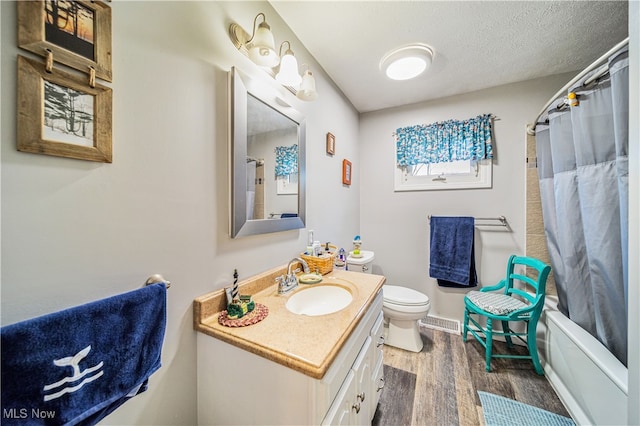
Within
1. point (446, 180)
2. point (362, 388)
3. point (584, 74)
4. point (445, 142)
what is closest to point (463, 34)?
point (584, 74)

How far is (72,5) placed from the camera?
0.57 m

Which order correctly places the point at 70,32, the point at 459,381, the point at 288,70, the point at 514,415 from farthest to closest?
1. the point at 459,381
2. the point at 514,415
3. the point at 288,70
4. the point at 70,32

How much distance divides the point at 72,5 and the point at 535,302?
107 inches

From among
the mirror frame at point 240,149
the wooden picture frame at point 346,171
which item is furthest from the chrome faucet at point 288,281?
the wooden picture frame at point 346,171

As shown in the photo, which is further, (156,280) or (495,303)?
(495,303)

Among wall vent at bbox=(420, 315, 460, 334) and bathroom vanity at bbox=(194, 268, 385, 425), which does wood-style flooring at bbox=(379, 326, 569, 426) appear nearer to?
wall vent at bbox=(420, 315, 460, 334)

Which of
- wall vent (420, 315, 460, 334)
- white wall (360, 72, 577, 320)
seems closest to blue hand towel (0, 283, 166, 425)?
white wall (360, 72, 577, 320)

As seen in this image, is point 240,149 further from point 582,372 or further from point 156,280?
point 582,372

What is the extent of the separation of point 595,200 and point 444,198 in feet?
3.63

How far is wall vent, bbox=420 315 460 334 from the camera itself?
7.05ft

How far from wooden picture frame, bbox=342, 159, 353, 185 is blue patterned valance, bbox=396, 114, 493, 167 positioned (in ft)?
1.90

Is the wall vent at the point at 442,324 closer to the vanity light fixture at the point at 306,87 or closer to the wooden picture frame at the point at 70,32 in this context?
the vanity light fixture at the point at 306,87

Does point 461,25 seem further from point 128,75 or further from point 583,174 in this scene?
point 128,75

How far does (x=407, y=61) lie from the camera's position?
1.61 meters
